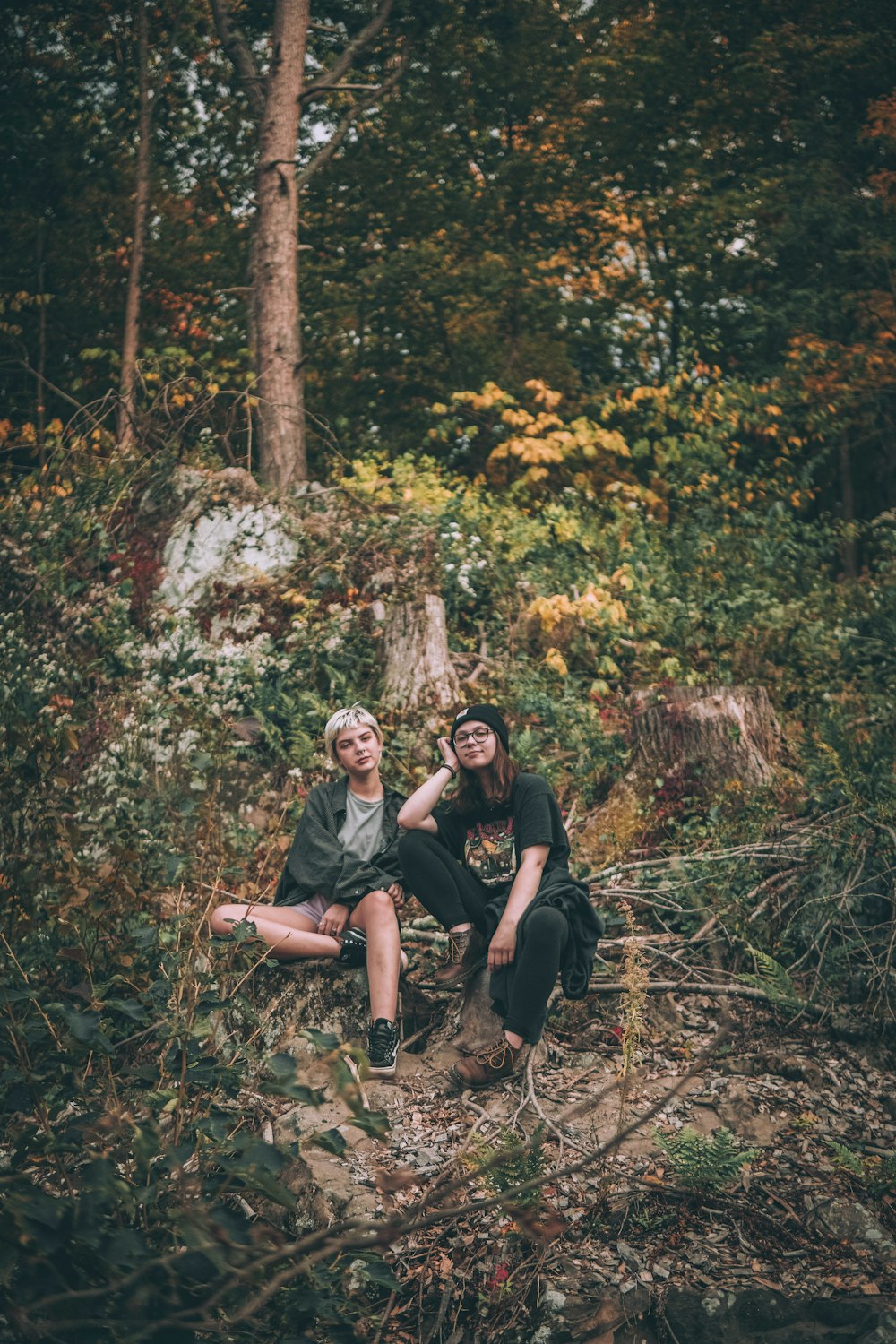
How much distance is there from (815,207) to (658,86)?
3.20 m

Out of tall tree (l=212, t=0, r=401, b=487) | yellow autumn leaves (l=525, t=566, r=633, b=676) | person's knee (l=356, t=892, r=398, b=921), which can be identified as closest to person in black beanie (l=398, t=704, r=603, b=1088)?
person's knee (l=356, t=892, r=398, b=921)

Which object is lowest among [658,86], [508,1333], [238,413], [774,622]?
[508,1333]

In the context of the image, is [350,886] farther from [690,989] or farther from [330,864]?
[690,989]

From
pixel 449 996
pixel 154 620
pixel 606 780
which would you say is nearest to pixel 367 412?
pixel 154 620

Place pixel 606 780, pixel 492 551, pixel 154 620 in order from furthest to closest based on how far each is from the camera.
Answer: pixel 492 551, pixel 154 620, pixel 606 780

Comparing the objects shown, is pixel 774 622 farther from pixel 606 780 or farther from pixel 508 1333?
pixel 508 1333

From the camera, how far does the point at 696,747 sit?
637cm

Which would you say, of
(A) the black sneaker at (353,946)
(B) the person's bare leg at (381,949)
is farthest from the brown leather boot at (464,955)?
(A) the black sneaker at (353,946)

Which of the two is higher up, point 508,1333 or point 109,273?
point 109,273

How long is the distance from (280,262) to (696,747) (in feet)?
21.6

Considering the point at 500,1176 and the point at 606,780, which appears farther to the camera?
the point at 606,780

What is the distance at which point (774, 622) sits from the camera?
7.92 meters

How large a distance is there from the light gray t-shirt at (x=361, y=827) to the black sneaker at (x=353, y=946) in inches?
13.5


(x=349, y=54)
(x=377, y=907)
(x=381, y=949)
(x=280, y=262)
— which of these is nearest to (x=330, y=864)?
(x=377, y=907)
